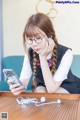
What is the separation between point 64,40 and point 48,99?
139cm

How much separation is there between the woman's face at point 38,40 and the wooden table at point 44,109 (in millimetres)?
255

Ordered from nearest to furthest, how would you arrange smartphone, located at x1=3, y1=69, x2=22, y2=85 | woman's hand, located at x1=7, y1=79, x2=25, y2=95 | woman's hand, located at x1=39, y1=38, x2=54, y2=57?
1. smartphone, located at x1=3, y1=69, x2=22, y2=85
2. woman's hand, located at x1=7, y1=79, x2=25, y2=95
3. woman's hand, located at x1=39, y1=38, x2=54, y2=57

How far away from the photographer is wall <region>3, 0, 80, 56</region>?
2.46 metres

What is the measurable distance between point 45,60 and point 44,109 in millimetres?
417

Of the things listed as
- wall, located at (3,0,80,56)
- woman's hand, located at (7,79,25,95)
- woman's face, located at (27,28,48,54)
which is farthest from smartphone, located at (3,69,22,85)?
wall, located at (3,0,80,56)

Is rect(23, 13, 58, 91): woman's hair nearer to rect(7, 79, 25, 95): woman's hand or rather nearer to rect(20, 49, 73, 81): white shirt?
rect(20, 49, 73, 81): white shirt

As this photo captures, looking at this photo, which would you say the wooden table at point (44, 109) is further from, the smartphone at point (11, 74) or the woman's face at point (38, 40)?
the woman's face at point (38, 40)

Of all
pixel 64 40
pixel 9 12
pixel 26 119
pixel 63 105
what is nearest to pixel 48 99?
pixel 63 105

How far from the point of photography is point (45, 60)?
4.51ft

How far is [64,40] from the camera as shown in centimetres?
Answer: 251

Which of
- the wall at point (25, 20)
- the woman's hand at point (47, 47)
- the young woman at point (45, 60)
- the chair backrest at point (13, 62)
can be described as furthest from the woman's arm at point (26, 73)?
the wall at point (25, 20)

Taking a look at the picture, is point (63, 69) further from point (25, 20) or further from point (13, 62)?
point (25, 20)

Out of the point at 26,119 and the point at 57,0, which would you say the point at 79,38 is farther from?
the point at 26,119

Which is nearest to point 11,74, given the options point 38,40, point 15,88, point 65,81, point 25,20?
point 15,88
